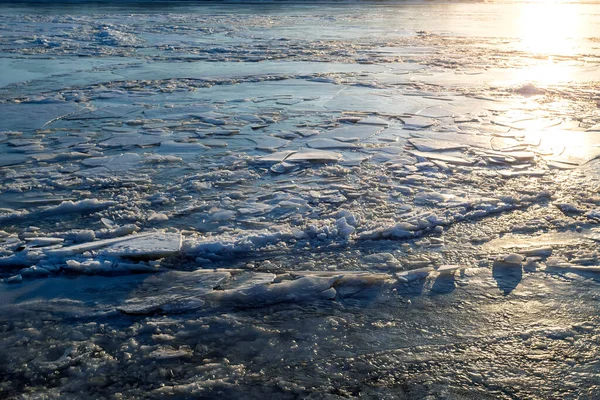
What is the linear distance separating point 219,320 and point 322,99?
14.8 ft

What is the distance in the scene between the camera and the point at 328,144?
4.74 metres

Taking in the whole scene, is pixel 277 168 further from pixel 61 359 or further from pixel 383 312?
pixel 61 359

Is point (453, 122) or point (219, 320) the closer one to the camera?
point (219, 320)

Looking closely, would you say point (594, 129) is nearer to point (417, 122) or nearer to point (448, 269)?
point (417, 122)

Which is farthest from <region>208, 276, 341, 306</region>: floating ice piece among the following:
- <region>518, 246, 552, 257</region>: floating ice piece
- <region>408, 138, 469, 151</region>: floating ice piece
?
<region>408, 138, 469, 151</region>: floating ice piece

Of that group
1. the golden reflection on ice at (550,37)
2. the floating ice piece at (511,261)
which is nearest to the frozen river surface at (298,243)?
the floating ice piece at (511,261)

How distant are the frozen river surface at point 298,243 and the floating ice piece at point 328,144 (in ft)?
0.09

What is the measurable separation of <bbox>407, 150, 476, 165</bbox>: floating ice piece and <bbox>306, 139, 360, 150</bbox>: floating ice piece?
0.49 metres

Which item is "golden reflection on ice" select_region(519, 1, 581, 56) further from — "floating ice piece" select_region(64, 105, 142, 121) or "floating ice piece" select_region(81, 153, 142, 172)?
"floating ice piece" select_region(81, 153, 142, 172)

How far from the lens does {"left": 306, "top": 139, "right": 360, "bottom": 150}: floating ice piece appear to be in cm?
468

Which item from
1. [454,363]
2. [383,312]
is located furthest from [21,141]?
[454,363]

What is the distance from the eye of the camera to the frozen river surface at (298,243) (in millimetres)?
2002

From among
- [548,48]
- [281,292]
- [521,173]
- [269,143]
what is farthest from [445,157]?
[548,48]

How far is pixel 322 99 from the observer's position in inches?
255
